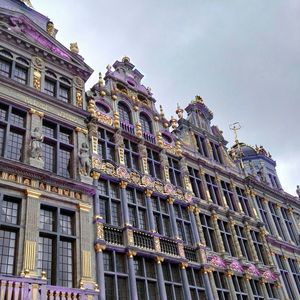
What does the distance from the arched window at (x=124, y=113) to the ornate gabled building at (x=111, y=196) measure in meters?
0.10

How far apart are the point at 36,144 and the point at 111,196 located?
16.9ft

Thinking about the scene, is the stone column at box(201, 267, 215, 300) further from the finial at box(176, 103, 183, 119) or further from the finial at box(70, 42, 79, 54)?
the finial at box(70, 42, 79, 54)

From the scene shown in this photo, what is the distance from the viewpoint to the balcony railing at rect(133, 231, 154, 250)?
21250 mm

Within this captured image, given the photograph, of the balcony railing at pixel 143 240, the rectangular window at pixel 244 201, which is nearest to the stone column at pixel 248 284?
the rectangular window at pixel 244 201

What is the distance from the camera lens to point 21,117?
68.0 feet

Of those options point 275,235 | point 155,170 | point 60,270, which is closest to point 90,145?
point 155,170

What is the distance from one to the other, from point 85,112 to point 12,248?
30.8 ft

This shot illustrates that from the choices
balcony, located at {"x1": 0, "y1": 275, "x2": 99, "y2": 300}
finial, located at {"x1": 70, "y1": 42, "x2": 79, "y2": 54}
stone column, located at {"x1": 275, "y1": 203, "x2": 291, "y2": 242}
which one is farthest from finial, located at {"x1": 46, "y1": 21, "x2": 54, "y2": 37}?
stone column, located at {"x1": 275, "y1": 203, "x2": 291, "y2": 242}

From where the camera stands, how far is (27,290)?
1452 centimetres

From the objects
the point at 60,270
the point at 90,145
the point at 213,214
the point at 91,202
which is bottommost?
the point at 60,270

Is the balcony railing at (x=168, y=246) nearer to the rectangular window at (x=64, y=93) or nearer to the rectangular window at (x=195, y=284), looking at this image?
the rectangular window at (x=195, y=284)

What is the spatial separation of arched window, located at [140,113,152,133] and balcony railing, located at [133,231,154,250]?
28.1ft

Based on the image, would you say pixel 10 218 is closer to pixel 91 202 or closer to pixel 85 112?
pixel 91 202

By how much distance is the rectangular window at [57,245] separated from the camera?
56.1 feet
